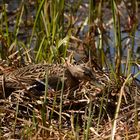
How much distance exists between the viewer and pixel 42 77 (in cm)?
456

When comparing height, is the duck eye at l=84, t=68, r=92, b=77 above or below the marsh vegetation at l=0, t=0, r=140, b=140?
above

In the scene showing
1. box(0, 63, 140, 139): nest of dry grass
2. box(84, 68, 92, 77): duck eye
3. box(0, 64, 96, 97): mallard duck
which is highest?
box(84, 68, 92, 77): duck eye

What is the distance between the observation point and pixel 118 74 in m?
4.64

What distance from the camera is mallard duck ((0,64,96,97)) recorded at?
442 centimetres

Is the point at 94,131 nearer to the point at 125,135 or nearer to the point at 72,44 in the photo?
the point at 125,135

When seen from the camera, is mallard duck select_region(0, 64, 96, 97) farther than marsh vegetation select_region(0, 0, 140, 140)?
Yes

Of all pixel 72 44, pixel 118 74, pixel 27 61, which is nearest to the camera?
pixel 118 74

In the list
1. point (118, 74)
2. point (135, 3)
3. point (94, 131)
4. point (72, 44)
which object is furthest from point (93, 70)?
point (135, 3)

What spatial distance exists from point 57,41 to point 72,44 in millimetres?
1077

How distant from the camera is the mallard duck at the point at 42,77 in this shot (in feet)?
14.5

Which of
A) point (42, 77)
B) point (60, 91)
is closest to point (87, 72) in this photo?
point (60, 91)

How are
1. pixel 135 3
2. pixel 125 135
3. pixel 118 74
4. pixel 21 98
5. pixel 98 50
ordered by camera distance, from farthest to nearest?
pixel 135 3 → pixel 98 50 → pixel 118 74 → pixel 21 98 → pixel 125 135

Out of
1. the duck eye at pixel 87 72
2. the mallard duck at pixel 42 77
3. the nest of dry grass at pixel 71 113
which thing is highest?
the duck eye at pixel 87 72

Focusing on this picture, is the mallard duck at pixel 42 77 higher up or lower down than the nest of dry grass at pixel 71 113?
higher up
